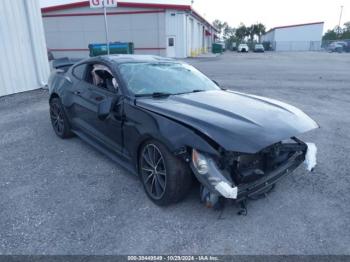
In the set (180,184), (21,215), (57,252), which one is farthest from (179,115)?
(21,215)

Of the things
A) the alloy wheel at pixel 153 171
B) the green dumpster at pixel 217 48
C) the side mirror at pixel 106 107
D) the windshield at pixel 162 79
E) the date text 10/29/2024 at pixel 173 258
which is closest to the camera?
the date text 10/29/2024 at pixel 173 258

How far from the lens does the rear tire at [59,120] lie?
198 inches

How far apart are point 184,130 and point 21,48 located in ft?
29.1

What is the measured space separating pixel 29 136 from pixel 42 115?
1605 mm

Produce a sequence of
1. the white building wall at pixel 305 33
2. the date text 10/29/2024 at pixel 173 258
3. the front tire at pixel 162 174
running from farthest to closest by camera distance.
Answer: the white building wall at pixel 305 33, the front tire at pixel 162 174, the date text 10/29/2024 at pixel 173 258

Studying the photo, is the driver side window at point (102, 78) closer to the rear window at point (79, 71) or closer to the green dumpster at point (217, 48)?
the rear window at point (79, 71)

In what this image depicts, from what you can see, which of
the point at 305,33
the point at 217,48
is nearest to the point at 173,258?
the point at 217,48

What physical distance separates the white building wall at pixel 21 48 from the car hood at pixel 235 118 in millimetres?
7613

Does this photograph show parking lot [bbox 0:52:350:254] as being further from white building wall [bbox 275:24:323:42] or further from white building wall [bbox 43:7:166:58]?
white building wall [bbox 275:24:323:42]

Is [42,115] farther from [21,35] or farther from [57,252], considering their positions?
[57,252]

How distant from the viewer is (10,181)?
3779 millimetres

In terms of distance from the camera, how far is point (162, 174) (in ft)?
9.98

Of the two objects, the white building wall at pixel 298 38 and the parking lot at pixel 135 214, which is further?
the white building wall at pixel 298 38

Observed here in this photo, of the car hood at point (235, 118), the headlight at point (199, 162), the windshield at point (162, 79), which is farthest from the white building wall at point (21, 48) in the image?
the headlight at point (199, 162)
